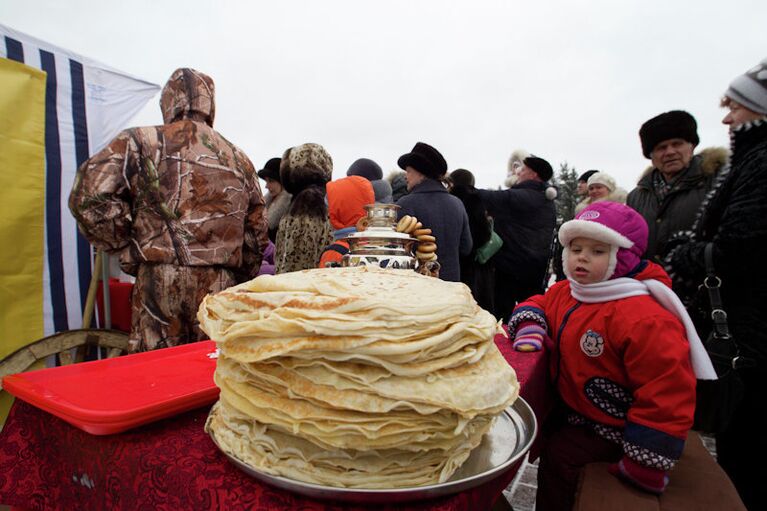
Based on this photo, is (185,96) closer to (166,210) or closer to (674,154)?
(166,210)

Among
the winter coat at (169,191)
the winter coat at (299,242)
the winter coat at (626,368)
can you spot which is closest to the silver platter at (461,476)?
the winter coat at (626,368)

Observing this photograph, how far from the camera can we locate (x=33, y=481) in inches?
42.3

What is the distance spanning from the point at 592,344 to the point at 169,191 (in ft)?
8.30

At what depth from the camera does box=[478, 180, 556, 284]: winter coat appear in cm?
454

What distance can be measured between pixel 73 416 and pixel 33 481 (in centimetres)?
40

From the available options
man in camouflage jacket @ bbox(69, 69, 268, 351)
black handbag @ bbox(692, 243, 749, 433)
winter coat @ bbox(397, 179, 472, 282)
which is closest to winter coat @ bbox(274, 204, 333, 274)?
winter coat @ bbox(397, 179, 472, 282)

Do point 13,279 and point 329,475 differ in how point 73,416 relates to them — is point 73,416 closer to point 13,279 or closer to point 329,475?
point 329,475

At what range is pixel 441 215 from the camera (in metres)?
3.55

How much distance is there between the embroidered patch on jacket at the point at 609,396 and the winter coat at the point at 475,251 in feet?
9.07

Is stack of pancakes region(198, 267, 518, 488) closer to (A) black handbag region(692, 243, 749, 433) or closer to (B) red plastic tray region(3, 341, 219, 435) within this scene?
(B) red plastic tray region(3, 341, 219, 435)

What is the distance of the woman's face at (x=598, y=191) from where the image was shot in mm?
5348

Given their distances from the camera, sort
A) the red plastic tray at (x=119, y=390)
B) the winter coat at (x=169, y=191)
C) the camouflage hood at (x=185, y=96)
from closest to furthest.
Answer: the red plastic tray at (x=119, y=390) → the winter coat at (x=169, y=191) → the camouflage hood at (x=185, y=96)

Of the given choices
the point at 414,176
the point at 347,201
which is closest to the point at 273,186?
the point at 414,176

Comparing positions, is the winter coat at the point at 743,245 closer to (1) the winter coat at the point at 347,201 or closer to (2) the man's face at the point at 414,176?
(2) the man's face at the point at 414,176
